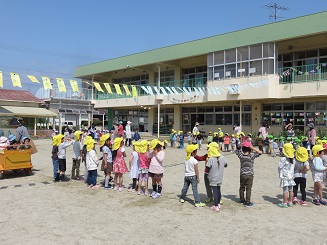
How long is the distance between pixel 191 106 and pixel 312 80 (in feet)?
35.8

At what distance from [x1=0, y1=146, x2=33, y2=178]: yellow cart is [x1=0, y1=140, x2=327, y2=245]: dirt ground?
115 cm

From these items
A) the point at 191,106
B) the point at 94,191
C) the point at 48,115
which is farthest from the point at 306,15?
the point at 48,115

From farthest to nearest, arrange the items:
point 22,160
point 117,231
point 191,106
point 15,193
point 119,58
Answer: point 119,58, point 191,106, point 22,160, point 15,193, point 117,231

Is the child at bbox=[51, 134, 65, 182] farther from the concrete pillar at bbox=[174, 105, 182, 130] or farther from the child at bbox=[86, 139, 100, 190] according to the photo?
the concrete pillar at bbox=[174, 105, 182, 130]

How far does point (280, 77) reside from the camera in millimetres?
18891

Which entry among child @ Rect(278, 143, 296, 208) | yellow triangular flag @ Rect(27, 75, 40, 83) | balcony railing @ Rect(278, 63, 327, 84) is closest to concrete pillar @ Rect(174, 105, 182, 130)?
balcony railing @ Rect(278, 63, 327, 84)

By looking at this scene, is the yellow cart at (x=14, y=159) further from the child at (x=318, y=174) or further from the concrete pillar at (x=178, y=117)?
the concrete pillar at (x=178, y=117)

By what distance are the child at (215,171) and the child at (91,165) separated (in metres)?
3.20

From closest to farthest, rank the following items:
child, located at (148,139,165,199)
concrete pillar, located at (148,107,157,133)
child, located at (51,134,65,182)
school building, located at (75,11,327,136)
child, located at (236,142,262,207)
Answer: child, located at (236,142,262,207), child, located at (148,139,165,199), child, located at (51,134,65,182), school building, located at (75,11,327,136), concrete pillar, located at (148,107,157,133)

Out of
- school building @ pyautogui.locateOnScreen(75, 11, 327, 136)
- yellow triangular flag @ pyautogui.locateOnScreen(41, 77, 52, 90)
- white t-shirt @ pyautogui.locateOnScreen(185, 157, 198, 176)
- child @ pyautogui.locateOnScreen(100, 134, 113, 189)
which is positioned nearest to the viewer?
white t-shirt @ pyautogui.locateOnScreen(185, 157, 198, 176)

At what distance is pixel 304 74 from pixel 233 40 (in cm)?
526

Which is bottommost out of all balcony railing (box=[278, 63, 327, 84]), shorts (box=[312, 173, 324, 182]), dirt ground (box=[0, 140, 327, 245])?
dirt ground (box=[0, 140, 327, 245])

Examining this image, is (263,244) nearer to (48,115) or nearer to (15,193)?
(15,193)

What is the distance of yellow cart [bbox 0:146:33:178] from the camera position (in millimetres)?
9125
